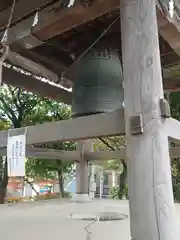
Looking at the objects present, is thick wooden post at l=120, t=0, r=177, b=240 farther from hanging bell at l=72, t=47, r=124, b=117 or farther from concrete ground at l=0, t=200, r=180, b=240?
concrete ground at l=0, t=200, r=180, b=240

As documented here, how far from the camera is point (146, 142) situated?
1072mm

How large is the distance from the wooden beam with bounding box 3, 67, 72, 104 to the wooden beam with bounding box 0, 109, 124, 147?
1072 mm

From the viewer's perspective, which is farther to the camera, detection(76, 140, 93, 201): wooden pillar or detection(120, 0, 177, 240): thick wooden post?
detection(76, 140, 93, 201): wooden pillar

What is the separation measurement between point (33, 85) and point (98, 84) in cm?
122

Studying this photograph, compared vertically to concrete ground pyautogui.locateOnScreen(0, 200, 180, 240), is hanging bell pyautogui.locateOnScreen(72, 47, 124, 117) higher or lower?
higher

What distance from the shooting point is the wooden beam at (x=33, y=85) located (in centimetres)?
255

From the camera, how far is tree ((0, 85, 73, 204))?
16.4 ft

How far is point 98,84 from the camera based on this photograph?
6.08 ft

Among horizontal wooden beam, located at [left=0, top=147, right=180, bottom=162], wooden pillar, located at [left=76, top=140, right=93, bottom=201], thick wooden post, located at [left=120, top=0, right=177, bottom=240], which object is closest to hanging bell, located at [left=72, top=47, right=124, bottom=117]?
thick wooden post, located at [left=120, top=0, right=177, bottom=240]

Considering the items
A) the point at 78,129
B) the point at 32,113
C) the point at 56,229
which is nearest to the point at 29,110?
the point at 32,113

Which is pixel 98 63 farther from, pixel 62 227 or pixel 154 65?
pixel 62 227

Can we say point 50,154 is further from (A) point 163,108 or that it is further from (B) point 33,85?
(A) point 163,108

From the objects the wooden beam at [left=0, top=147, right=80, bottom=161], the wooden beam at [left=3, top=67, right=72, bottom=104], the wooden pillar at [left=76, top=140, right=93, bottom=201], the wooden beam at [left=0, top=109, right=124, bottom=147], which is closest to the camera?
the wooden beam at [left=0, top=109, right=124, bottom=147]

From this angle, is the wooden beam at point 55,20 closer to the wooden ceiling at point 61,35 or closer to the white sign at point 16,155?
the wooden ceiling at point 61,35
